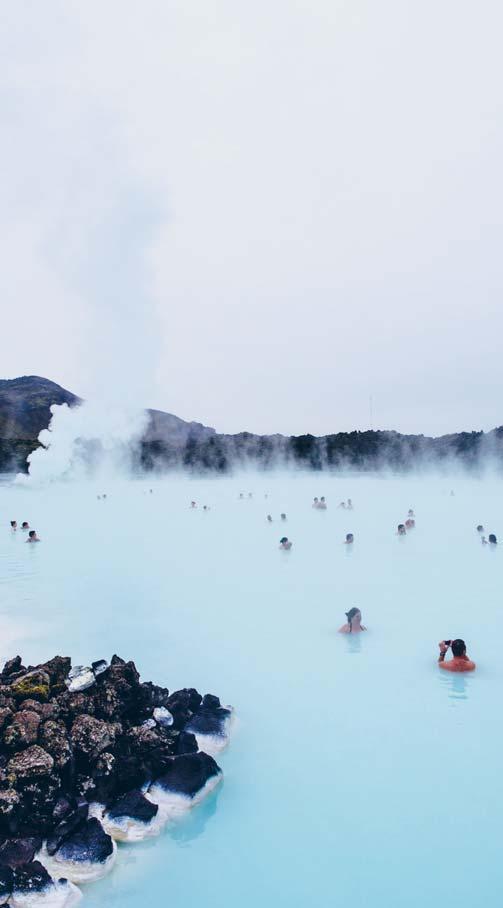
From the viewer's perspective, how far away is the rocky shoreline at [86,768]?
3604mm

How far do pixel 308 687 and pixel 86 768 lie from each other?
3.07 metres

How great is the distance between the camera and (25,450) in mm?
45406

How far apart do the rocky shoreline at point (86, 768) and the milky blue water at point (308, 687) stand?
0.18 m

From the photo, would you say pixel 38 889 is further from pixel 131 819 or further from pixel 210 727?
pixel 210 727

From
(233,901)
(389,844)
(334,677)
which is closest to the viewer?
(233,901)

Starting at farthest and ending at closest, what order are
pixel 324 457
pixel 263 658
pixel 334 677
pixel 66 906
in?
1. pixel 324 457
2. pixel 263 658
3. pixel 334 677
4. pixel 66 906

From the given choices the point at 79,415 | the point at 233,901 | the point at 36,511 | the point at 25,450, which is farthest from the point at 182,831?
the point at 25,450

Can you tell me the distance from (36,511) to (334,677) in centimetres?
2139

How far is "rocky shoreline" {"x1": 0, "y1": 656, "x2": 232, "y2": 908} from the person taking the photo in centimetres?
360

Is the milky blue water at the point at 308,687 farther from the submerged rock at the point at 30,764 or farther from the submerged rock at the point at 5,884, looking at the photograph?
the submerged rock at the point at 30,764

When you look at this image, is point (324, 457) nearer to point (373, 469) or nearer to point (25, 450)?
point (373, 469)

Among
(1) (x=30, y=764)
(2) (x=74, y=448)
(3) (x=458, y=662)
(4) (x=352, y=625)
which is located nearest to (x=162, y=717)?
Result: (1) (x=30, y=764)

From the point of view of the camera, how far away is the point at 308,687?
663 centimetres

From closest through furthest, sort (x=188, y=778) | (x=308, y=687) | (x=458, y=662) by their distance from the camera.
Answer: (x=188, y=778) < (x=308, y=687) < (x=458, y=662)
